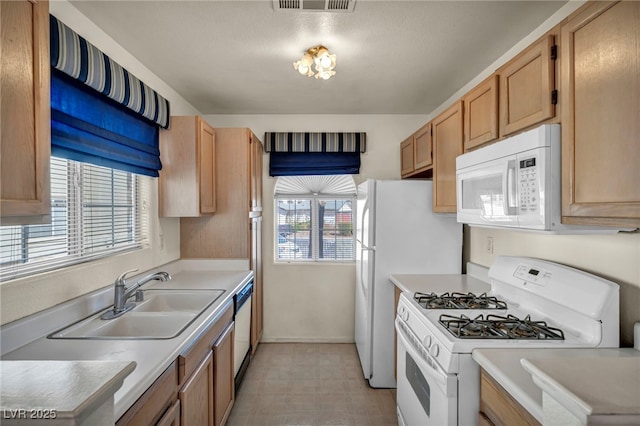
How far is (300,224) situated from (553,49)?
2698 millimetres

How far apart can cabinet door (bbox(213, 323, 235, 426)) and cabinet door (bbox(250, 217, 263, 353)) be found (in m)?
0.82

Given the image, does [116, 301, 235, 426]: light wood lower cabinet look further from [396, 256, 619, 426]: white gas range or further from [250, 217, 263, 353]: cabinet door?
[396, 256, 619, 426]: white gas range

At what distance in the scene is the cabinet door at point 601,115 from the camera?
944 mm

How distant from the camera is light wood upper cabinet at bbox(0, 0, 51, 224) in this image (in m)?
0.79

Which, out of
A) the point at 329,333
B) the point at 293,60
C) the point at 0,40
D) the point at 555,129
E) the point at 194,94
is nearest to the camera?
the point at 0,40

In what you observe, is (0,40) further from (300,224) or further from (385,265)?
(300,224)

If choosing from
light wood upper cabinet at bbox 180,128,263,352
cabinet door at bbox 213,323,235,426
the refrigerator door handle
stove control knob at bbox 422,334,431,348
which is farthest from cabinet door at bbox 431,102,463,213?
cabinet door at bbox 213,323,235,426

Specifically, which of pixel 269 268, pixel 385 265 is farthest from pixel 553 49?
pixel 269 268

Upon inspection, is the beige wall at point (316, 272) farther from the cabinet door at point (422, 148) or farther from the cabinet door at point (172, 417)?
the cabinet door at point (172, 417)

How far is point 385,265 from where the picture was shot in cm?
250

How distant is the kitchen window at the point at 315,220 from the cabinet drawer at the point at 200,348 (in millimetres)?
1568

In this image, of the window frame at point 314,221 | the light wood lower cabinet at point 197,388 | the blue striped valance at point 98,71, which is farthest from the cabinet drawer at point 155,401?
the window frame at point 314,221

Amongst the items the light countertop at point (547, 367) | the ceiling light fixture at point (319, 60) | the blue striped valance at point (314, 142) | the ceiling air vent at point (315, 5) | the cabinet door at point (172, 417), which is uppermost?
the ceiling air vent at point (315, 5)

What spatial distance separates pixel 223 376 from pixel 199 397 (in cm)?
39
